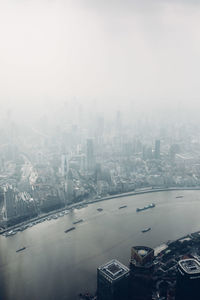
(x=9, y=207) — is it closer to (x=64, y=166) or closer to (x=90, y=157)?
(x=64, y=166)

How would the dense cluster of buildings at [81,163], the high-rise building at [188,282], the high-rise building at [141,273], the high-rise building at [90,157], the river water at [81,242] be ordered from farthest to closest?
the high-rise building at [90,157] → the dense cluster of buildings at [81,163] → the river water at [81,242] → the high-rise building at [141,273] → the high-rise building at [188,282]

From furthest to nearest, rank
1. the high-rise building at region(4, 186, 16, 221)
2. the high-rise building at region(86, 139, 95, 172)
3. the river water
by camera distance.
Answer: the high-rise building at region(86, 139, 95, 172) → the high-rise building at region(4, 186, 16, 221) → the river water

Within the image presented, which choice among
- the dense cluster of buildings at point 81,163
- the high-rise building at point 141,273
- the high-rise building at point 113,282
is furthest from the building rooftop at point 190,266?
the dense cluster of buildings at point 81,163

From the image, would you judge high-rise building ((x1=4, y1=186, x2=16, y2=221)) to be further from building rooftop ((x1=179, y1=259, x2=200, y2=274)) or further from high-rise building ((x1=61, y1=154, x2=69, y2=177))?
building rooftop ((x1=179, y1=259, x2=200, y2=274))

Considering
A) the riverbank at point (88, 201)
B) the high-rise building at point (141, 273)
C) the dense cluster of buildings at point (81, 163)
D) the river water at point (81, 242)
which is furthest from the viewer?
the dense cluster of buildings at point (81, 163)

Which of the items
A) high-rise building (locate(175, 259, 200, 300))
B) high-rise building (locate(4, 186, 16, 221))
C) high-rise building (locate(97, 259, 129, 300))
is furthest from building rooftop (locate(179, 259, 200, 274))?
high-rise building (locate(4, 186, 16, 221))

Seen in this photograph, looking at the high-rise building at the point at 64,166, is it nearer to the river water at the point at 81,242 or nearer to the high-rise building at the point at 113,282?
the river water at the point at 81,242
